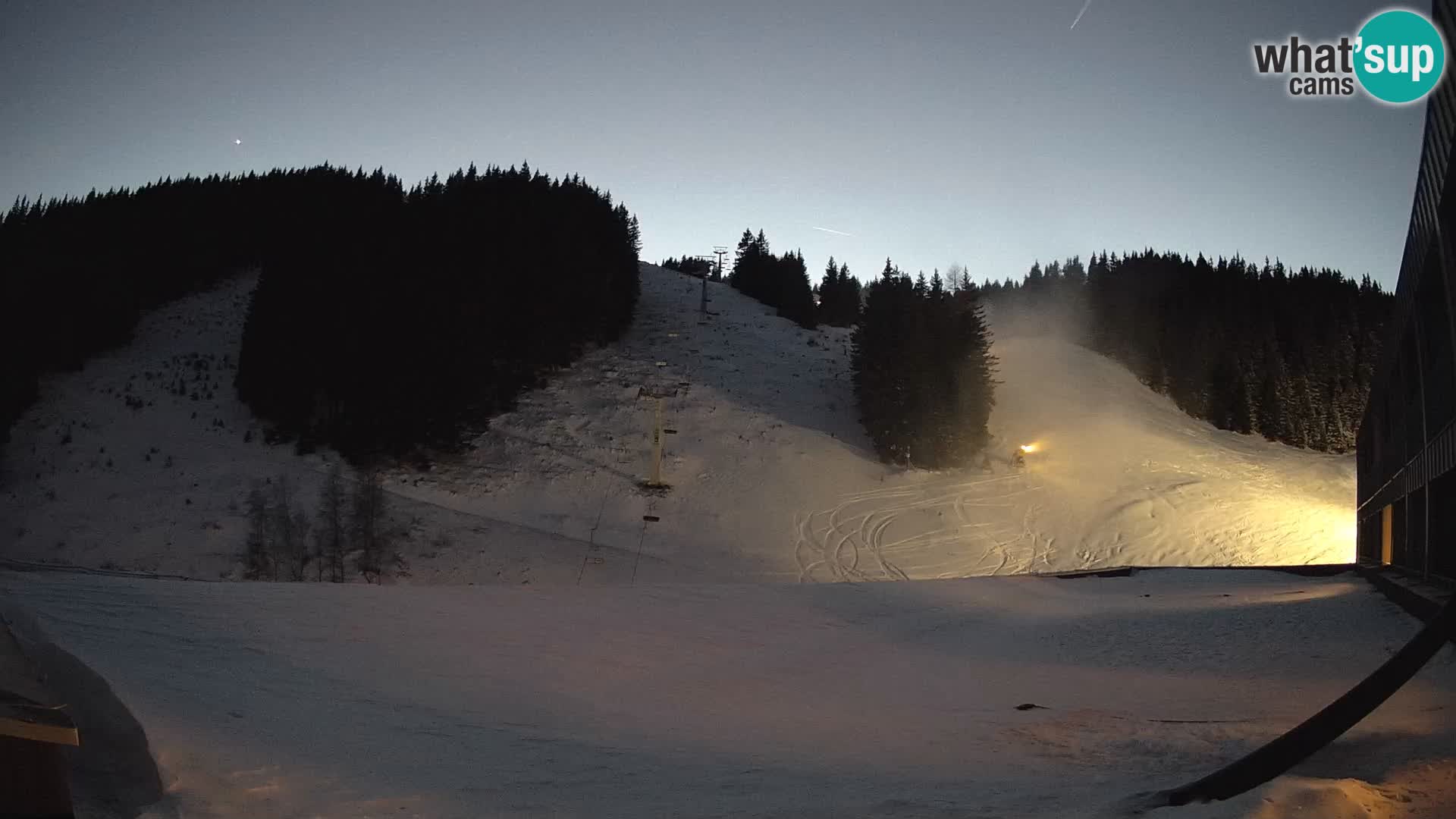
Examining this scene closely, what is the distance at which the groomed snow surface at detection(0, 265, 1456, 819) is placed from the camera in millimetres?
5406

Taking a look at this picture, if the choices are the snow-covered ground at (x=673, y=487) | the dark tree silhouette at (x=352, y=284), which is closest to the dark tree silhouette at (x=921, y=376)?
the snow-covered ground at (x=673, y=487)

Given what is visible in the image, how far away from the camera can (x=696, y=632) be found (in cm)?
1330

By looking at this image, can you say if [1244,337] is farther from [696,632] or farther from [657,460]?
[696,632]

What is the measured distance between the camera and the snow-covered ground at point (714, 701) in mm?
5008

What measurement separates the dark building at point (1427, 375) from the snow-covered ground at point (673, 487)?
56.3 feet

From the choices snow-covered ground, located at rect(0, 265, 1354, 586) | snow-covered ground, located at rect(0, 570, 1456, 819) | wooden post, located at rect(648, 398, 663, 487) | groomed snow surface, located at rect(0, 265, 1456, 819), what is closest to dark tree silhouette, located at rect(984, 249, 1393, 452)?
snow-covered ground, located at rect(0, 265, 1354, 586)

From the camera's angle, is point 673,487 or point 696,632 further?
point 673,487

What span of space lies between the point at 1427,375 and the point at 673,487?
28.5m

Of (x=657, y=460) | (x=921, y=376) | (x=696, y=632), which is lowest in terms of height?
(x=696, y=632)

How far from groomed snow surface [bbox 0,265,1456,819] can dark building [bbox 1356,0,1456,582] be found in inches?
59.9

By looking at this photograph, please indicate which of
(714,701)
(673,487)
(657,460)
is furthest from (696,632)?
(657,460)

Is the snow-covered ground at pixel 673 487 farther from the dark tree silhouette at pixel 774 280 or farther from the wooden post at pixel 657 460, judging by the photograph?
the dark tree silhouette at pixel 774 280

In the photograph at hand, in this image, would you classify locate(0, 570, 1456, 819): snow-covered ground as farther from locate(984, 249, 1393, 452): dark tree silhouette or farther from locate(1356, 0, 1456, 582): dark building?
locate(984, 249, 1393, 452): dark tree silhouette

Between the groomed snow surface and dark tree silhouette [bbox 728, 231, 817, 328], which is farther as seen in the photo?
dark tree silhouette [bbox 728, 231, 817, 328]
